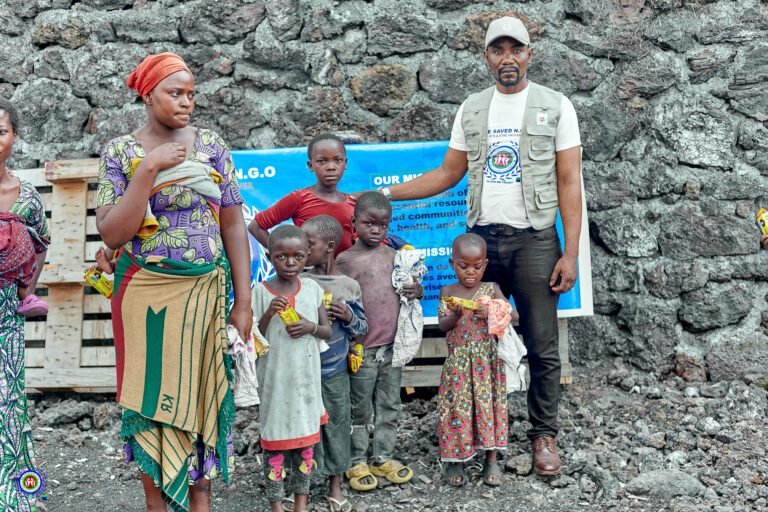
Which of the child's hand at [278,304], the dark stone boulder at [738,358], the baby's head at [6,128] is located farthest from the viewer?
the dark stone boulder at [738,358]

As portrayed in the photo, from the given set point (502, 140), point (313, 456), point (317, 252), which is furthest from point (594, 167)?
point (313, 456)

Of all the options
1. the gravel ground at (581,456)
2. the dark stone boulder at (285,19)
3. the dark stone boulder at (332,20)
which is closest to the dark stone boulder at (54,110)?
the dark stone boulder at (285,19)

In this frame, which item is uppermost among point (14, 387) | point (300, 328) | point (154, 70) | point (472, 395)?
point (154, 70)

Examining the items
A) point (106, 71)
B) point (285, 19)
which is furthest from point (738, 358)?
point (106, 71)

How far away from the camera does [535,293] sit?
4.16 metres

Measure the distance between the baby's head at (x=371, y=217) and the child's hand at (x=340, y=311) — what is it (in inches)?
16.3

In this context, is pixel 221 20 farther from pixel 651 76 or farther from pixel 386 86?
pixel 651 76

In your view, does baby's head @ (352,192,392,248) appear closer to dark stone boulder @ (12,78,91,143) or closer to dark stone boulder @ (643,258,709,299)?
dark stone boulder @ (643,258,709,299)

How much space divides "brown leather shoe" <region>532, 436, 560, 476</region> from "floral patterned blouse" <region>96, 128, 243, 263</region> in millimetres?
1949

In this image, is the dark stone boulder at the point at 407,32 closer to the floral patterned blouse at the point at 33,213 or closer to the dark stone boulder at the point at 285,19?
the dark stone boulder at the point at 285,19

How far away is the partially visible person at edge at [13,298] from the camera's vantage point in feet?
10.8

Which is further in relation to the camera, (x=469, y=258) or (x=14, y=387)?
(x=469, y=258)

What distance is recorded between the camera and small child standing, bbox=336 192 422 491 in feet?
13.3

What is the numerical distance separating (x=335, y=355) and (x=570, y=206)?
1.37 m
